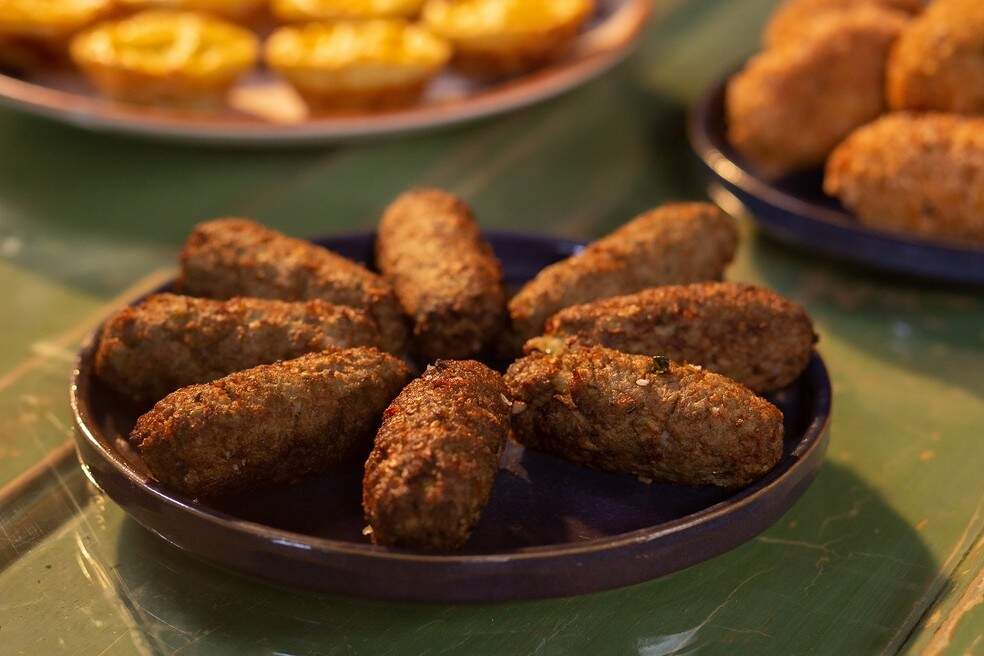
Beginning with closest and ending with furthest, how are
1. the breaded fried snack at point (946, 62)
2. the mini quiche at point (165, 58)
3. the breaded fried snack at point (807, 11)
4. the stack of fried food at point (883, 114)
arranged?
the stack of fried food at point (883, 114), the breaded fried snack at point (946, 62), the mini quiche at point (165, 58), the breaded fried snack at point (807, 11)

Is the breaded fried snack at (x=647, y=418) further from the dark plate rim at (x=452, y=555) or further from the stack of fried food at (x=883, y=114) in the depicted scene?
the stack of fried food at (x=883, y=114)

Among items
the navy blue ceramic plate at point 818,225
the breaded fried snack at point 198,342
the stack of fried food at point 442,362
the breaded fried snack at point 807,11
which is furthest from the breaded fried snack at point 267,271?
the breaded fried snack at point 807,11

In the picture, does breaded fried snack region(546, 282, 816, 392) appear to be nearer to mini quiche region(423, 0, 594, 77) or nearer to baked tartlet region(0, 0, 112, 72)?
mini quiche region(423, 0, 594, 77)

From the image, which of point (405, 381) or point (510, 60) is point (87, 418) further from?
point (510, 60)

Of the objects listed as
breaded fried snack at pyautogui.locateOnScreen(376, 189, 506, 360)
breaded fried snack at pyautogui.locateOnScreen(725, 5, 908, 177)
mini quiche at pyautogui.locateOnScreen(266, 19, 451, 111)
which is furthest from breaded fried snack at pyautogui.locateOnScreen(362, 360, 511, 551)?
mini quiche at pyautogui.locateOnScreen(266, 19, 451, 111)

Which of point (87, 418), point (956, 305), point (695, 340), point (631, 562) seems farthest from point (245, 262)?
point (956, 305)

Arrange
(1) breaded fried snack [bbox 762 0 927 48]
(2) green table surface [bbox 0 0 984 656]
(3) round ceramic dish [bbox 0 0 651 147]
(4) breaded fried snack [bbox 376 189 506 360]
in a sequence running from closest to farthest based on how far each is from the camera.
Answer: (2) green table surface [bbox 0 0 984 656] < (4) breaded fried snack [bbox 376 189 506 360] < (3) round ceramic dish [bbox 0 0 651 147] < (1) breaded fried snack [bbox 762 0 927 48]
